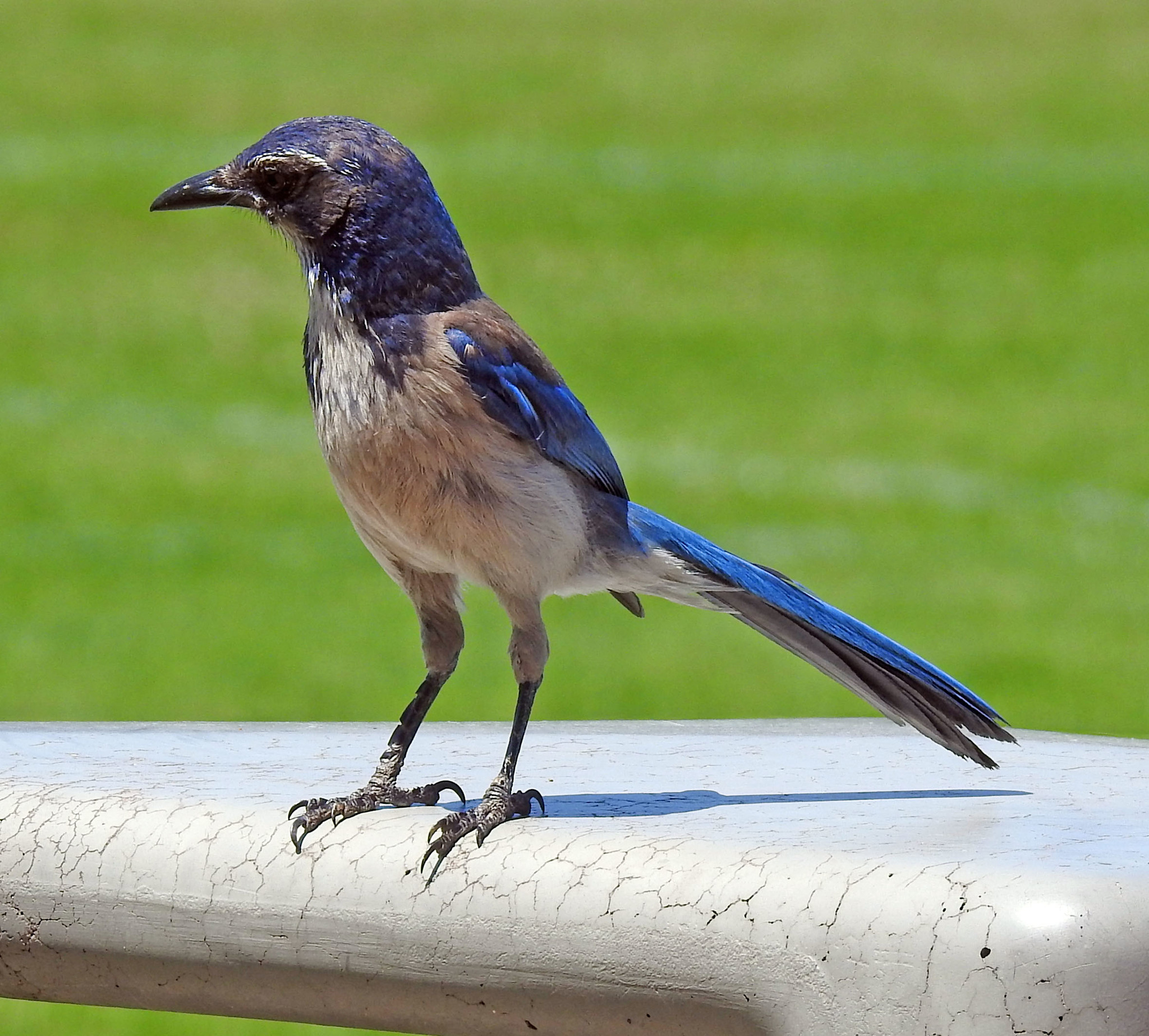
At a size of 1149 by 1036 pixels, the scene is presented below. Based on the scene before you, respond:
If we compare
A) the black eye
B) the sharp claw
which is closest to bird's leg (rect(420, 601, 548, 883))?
the sharp claw

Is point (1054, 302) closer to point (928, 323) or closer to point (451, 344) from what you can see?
point (928, 323)

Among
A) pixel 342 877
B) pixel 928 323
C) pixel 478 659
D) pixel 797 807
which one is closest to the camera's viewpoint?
pixel 342 877

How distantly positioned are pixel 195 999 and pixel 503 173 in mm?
15581

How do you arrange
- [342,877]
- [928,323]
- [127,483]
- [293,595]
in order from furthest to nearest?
[928,323] → [127,483] → [293,595] → [342,877]

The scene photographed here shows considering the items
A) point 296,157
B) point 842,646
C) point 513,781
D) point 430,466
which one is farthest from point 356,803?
point 296,157

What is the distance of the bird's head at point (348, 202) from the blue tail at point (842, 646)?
58 cm

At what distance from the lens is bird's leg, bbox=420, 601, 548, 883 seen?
9.40 ft

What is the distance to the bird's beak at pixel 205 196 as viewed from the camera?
10.6 ft

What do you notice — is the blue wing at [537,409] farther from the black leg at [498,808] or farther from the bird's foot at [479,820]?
the bird's foot at [479,820]

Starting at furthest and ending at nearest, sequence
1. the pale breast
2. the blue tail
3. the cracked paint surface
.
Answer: the blue tail
the pale breast
the cracked paint surface

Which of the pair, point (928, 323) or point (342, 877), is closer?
point (342, 877)

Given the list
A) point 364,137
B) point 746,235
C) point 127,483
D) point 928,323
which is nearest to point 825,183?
point 746,235

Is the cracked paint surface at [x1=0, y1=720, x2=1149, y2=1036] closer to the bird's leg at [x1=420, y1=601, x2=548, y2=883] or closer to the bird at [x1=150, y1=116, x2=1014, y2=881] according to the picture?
the bird's leg at [x1=420, y1=601, x2=548, y2=883]

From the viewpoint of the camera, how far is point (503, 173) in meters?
18.0
